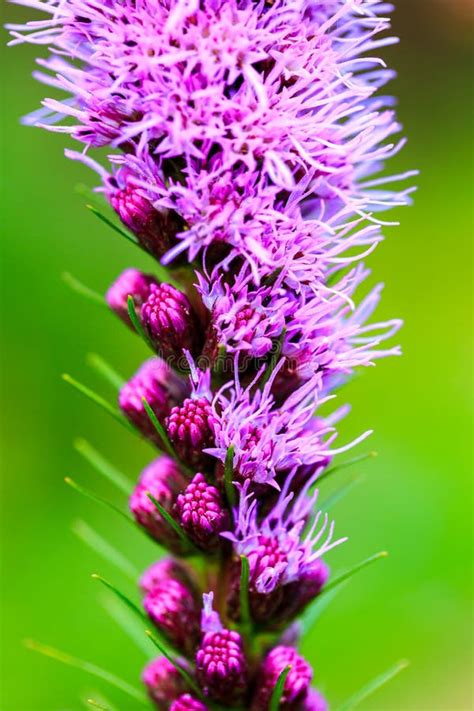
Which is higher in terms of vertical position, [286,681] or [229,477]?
[229,477]

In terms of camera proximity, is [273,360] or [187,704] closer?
[273,360]

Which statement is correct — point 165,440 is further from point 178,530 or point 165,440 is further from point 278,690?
point 278,690

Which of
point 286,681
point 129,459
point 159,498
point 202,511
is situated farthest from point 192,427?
point 129,459

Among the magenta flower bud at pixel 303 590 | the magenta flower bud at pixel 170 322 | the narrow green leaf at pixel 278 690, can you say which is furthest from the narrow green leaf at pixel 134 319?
the narrow green leaf at pixel 278 690

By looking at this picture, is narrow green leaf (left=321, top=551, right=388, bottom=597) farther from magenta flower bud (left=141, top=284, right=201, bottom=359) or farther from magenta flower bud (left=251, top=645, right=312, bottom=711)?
magenta flower bud (left=141, top=284, right=201, bottom=359)

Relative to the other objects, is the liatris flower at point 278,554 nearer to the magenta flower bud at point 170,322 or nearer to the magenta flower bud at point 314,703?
the magenta flower bud at point 314,703

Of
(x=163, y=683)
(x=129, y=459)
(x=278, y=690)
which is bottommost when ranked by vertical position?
(x=129, y=459)

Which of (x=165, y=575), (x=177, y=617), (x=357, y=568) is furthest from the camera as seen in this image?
(x=165, y=575)
